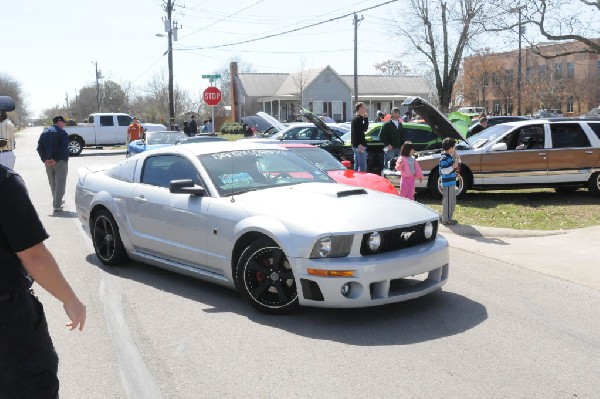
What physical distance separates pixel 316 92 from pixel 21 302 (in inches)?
2395

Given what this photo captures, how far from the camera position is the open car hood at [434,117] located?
13141 mm

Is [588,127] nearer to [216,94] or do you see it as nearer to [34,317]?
[34,317]

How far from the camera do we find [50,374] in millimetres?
2527

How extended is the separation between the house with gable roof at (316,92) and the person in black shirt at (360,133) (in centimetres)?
4719

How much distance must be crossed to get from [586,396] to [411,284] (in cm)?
192

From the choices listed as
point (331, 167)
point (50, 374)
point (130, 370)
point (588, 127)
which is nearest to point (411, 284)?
point (130, 370)

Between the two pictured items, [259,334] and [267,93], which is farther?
[267,93]

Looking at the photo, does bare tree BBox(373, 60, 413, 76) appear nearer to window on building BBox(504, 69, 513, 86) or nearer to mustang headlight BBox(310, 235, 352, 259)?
window on building BBox(504, 69, 513, 86)

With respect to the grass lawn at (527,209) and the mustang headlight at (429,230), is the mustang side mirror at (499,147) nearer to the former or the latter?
the grass lawn at (527,209)

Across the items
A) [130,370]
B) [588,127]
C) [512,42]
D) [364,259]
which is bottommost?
[130,370]

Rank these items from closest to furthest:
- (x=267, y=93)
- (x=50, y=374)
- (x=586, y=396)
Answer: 1. (x=50, y=374)
2. (x=586, y=396)
3. (x=267, y=93)

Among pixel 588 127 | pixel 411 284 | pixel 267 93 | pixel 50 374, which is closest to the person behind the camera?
pixel 50 374

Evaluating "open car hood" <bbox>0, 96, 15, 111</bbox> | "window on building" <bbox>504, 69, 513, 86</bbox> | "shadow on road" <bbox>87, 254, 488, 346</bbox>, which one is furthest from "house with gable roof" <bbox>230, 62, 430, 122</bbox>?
"open car hood" <bbox>0, 96, 15, 111</bbox>

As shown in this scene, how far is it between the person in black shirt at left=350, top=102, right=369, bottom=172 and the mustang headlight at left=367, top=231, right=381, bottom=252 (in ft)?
27.7
